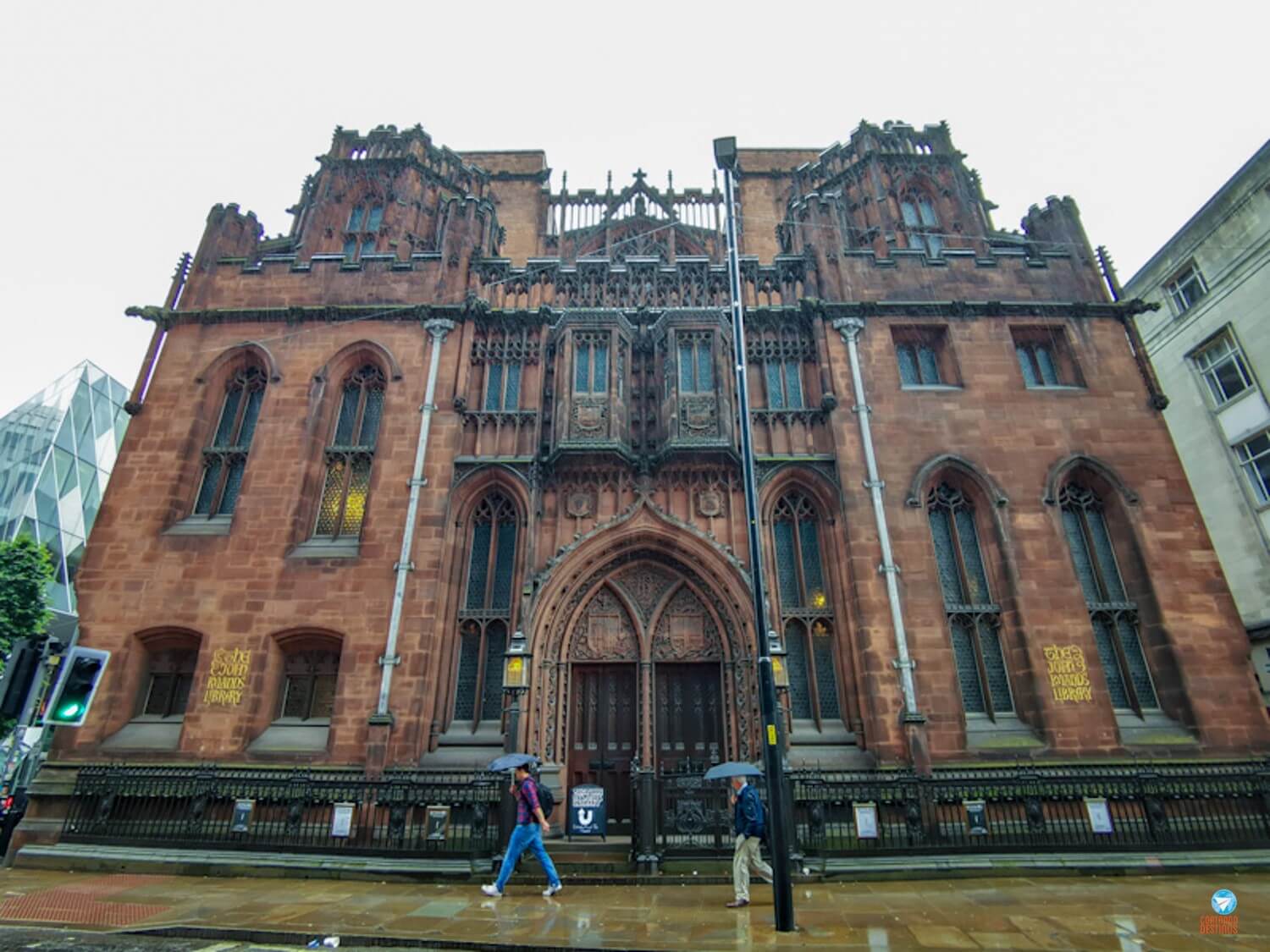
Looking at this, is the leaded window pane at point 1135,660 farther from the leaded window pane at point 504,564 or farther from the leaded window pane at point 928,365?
the leaded window pane at point 504,564

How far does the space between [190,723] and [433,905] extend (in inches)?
307

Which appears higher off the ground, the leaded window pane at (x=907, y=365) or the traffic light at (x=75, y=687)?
the leaded window pane at (x=907, y=365)

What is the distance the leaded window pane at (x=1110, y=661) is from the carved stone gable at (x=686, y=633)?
829cm

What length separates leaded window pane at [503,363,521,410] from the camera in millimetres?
16641

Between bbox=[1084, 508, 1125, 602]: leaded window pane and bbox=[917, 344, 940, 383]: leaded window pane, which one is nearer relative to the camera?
bbox=[1084, 508, 1125, 602]: leaded window pane

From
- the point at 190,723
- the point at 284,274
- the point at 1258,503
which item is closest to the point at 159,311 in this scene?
the point at 284,274

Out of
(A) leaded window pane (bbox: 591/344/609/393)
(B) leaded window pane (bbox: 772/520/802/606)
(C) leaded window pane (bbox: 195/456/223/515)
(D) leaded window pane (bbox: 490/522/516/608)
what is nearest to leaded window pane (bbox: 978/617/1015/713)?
(B) leaded window pane (bbox: 772/520/802/606)

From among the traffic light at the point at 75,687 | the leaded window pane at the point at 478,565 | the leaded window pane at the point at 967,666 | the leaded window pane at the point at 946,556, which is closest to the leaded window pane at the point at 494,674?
the leaded window pane at the point at 478,565

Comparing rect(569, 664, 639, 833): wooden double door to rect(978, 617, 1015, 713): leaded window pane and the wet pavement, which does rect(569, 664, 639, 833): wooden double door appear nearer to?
the wet pavement

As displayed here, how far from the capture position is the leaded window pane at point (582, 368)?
53.3 feet

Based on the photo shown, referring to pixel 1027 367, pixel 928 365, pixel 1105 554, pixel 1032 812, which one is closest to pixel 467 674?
pixel 1032 812

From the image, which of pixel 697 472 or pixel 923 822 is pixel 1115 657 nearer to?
pixel 923 822

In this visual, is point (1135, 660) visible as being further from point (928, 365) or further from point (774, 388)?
point (774, 388)

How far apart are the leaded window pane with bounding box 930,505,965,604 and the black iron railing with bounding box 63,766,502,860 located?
35.2 feet
